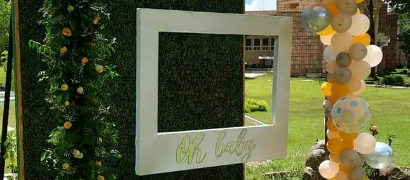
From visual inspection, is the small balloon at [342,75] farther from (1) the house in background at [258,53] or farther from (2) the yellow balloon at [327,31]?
(1) the house in background at [258,53]

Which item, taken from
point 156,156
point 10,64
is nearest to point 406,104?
point 156,156

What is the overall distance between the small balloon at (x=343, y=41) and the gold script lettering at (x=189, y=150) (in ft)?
3.56

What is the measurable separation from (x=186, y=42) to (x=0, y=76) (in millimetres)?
1856

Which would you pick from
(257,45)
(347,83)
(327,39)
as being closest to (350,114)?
(347,83)

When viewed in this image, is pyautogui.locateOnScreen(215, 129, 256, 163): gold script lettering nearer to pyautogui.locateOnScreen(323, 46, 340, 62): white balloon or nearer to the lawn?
pyautogui.locateOnScreen(323, 46, 340, 62): white balloon

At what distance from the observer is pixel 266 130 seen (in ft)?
11.2

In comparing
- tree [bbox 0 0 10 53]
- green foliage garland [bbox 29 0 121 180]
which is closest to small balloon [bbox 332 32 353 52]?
green foliage garland [bbox 29 0 121 180]

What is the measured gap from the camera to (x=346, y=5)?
2811 mm

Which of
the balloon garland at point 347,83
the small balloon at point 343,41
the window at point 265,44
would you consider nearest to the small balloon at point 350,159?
the balloon garland at point 347,83

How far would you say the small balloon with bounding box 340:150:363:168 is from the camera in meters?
2.87

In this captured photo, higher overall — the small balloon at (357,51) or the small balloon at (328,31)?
the small balloon at (328,31)

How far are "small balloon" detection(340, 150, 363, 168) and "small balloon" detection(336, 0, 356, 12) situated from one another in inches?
35.1

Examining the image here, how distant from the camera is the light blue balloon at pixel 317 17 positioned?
2795mm

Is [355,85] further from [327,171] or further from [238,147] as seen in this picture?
[238,147]
